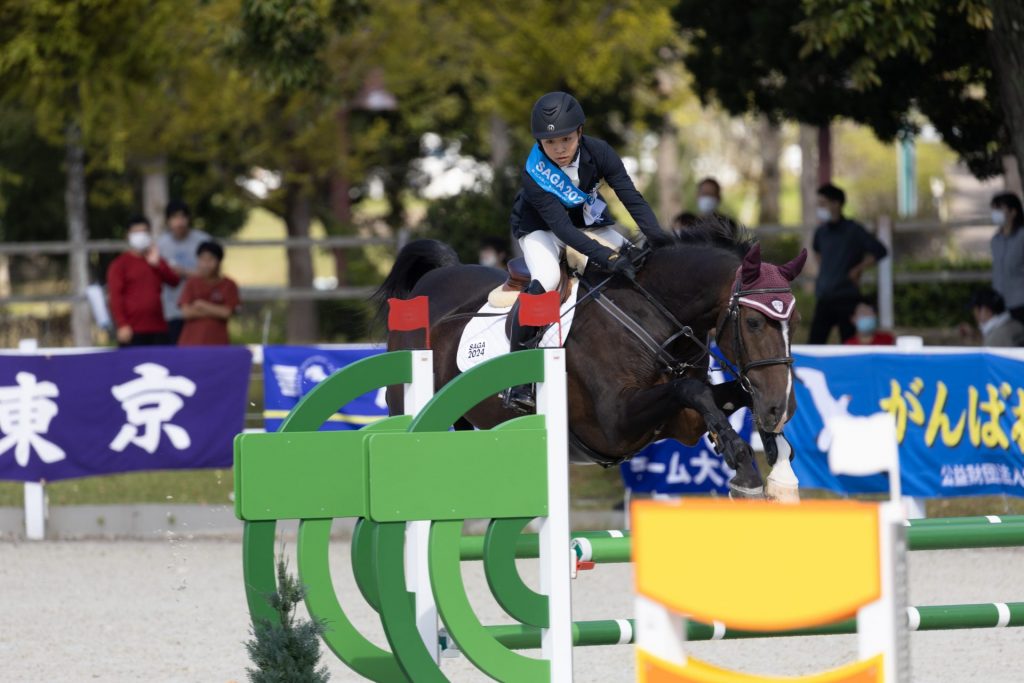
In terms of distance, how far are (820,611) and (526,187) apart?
135 inches

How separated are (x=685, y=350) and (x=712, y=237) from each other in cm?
53

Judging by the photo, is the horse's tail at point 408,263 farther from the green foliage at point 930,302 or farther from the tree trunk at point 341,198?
the tree trunk at point 341,198

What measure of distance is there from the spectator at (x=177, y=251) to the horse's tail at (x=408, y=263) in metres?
4.67

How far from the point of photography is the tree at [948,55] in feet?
32.2

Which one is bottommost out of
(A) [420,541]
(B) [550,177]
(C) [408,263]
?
(A) [420,541]

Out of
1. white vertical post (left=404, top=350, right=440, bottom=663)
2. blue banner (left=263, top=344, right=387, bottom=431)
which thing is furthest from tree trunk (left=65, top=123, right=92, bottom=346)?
white vertical post (left=404, top=350, right=440, bottom=663)

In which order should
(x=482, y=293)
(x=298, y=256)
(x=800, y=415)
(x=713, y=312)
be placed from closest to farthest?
(x=713, y=312) < (x=482, y=293) < (x=800, y=415) < (x=298, y=256)

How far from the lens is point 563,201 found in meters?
6.15

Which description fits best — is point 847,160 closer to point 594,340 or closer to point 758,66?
point 758,66

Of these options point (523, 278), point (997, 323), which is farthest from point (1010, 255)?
point (523, 278)

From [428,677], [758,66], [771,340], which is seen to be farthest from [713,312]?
[758,66]

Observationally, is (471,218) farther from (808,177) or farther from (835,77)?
(808,177)

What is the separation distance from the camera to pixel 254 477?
15.2ft

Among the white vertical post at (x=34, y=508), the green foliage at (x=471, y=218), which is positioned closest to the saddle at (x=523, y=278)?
the white vertical post at (x=34, y=508)
